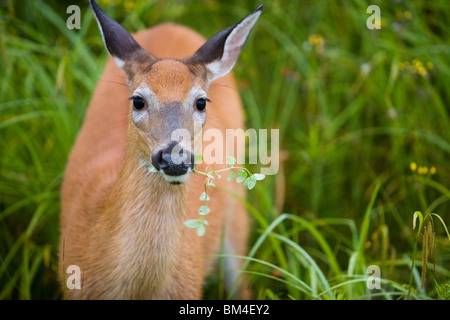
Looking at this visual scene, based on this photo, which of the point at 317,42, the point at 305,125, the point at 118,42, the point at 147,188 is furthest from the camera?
the point at 305,125

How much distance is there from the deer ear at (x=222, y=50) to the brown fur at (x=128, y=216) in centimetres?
20

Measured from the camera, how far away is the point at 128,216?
3.34 meters

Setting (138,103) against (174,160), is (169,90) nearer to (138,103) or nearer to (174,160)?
(138,103)

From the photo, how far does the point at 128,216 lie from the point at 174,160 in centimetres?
68

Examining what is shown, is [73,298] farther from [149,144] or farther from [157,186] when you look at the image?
[149,144]

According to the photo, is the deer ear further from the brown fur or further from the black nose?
the black nose

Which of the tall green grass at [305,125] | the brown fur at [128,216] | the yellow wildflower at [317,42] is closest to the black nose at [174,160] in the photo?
the brown fur at [128,216]

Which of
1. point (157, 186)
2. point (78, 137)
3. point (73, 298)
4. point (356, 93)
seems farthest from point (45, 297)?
point (356, 93)

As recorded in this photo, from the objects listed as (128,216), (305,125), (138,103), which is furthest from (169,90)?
(305,125)

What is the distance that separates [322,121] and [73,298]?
264 cm

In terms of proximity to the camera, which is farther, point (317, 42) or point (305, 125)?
point (305, 125)

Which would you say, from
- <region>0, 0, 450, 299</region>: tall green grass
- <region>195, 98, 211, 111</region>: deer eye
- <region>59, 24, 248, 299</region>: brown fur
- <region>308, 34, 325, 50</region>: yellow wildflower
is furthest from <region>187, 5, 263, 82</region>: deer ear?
<region>308, 34, 325, 50</region>: yellow wildflower

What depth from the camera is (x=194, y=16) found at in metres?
6.18

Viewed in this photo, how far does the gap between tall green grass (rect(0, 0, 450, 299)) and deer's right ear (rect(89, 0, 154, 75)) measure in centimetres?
122
